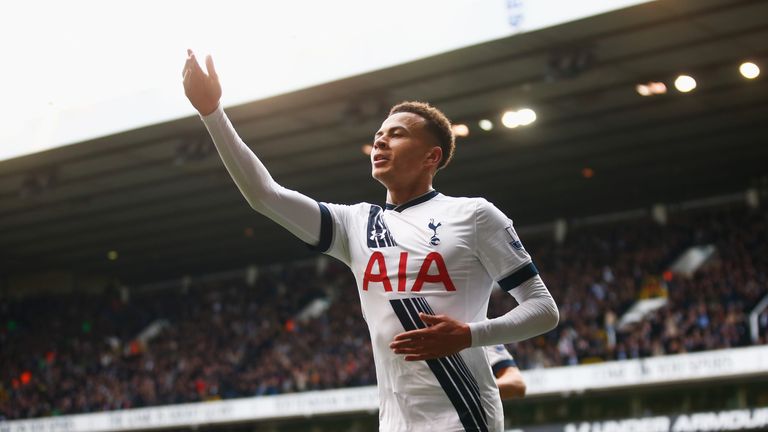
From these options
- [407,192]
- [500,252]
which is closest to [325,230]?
[407,192]

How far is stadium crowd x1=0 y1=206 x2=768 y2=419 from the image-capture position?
74.5ft

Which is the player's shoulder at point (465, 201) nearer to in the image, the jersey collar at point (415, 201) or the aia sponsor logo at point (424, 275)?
the jersey collar at point (415, 201)

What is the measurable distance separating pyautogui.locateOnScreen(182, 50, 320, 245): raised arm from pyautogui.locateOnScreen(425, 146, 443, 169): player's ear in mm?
557

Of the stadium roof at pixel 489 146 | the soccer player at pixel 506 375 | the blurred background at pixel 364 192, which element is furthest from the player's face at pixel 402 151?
the stadium roof at pixel 489 146

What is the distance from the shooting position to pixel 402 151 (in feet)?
13.5

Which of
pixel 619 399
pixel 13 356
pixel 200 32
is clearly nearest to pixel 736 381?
pixel 619 399

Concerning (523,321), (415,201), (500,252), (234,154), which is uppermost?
(234,154)

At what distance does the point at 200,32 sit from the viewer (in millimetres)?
16516

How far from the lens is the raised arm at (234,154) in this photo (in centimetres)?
375

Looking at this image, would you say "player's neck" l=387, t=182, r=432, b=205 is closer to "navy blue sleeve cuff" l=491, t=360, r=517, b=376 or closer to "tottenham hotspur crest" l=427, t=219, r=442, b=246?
"tottenham hotspur crest" l=427, t=219, r=442, b=246

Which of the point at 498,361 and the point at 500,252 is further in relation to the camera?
the point at 498,361

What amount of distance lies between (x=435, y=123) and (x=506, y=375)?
128cm

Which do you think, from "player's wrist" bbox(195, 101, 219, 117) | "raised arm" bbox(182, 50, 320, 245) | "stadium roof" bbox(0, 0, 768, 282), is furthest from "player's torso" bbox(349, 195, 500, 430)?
"stadium roof" bbox(0, 0, 768, 282)

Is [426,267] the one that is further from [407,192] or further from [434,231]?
[407,192]
